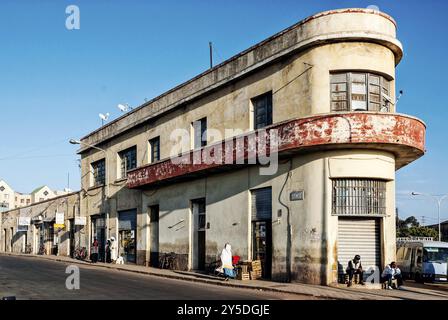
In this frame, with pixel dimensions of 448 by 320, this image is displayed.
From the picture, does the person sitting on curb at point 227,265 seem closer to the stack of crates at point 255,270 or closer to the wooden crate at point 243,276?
the wooden crate at point 243,276

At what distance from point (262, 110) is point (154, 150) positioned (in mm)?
11112

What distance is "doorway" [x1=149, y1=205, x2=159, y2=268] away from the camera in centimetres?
3344

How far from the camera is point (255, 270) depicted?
23.9 meters

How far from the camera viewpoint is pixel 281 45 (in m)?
23.4

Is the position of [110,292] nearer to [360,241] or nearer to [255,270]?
[255,270]

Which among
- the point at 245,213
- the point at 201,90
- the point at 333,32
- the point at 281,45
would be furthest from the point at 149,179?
the point at 333,32

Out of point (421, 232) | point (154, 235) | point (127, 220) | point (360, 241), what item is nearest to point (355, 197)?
point (360, 241)

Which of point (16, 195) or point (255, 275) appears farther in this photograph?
point (16, 195)

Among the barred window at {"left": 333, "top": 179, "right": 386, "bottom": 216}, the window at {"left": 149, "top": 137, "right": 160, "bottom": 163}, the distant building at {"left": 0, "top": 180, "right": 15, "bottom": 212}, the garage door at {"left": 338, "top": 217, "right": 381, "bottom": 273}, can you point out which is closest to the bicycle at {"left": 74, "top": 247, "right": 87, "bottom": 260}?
the window at {"left": 149, "top": 137, "right": 160, "bottom": 163}

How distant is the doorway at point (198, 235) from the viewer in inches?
1146

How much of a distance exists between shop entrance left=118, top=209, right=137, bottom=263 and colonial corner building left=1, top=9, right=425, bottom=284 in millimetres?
7206
